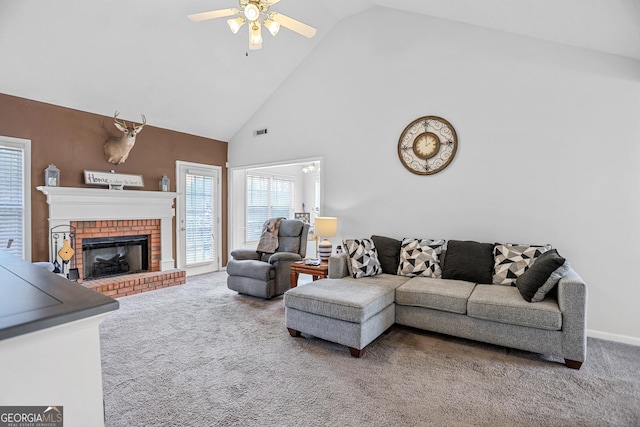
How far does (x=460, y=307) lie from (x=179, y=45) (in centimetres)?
455

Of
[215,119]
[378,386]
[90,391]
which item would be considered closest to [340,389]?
[378,386]

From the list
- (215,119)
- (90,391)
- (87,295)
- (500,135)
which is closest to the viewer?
(90,391)

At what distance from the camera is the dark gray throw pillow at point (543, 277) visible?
266cm

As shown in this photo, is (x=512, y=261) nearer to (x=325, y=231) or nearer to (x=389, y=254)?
(x=389, y=254)

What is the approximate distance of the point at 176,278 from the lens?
512cm

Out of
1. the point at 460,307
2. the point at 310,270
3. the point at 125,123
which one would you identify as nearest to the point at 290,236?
the point at 310,270

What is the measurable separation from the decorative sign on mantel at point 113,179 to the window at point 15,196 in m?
0.65

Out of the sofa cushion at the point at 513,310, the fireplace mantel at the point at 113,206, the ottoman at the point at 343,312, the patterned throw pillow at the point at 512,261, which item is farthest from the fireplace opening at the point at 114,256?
the patterned throw pillow at the point at 512,261

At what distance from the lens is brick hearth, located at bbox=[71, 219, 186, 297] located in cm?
442

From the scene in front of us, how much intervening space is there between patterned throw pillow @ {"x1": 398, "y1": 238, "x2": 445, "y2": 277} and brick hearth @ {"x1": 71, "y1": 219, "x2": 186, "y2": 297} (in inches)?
140

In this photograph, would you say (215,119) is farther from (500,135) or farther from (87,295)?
(87,295)

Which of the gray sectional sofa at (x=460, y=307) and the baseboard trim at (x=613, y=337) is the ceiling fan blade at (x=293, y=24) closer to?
the gray sectional sofa at (x=460, y=307)

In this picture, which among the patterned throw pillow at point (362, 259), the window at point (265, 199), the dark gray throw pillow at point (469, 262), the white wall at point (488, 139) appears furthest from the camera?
the window at point (265, 199)

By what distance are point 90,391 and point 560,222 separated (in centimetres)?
398
